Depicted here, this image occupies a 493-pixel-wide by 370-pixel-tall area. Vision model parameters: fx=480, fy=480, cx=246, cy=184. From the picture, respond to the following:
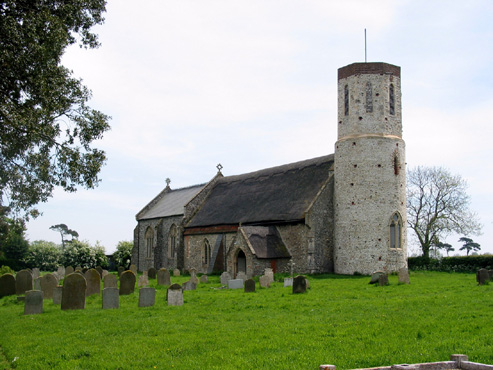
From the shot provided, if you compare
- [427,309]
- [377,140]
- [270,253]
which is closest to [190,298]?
[427,309]

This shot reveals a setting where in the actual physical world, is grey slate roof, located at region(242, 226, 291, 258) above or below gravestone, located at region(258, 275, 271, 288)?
above

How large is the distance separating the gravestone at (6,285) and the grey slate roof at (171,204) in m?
16.9

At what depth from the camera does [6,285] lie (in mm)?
19734

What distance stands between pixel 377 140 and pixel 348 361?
20.2 meters

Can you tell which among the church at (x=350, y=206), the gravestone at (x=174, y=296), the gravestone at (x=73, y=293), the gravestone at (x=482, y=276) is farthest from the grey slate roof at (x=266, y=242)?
the gravestone at (x=73, y=293)

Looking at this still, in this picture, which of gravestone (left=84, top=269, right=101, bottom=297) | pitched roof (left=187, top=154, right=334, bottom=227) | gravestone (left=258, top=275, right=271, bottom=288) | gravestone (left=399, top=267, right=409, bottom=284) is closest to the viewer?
gravestone (left=84, top=269, right=101, bottom=297)

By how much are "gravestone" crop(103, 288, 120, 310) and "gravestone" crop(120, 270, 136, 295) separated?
414 centimetres

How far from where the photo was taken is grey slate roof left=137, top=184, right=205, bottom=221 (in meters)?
38.1

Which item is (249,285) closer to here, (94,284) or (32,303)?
(94,284)

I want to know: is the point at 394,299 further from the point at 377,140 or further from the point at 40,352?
the point at 377,140

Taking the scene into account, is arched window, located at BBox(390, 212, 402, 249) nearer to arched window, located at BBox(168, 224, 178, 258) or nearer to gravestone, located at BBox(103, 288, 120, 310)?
gravestone, located at BBox(103, 288, 120, 310)

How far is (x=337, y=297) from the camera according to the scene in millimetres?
15094

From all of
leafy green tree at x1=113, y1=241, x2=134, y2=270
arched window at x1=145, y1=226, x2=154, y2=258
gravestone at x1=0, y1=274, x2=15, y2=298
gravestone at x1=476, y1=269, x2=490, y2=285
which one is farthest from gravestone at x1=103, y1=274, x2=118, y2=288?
leafy green tree at x1=113, y1=241, x2=134, y2=270

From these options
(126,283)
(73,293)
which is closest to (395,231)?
(126,283)
